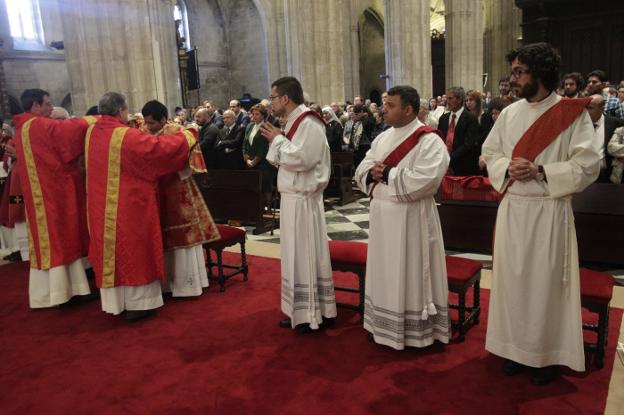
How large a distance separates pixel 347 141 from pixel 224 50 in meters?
14.6

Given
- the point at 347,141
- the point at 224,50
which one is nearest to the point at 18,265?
the point at 347,141

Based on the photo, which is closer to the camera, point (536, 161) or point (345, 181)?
point (536, 161)

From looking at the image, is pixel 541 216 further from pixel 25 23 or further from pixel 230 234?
pixel 25 23

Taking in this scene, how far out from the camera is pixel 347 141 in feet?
34.0

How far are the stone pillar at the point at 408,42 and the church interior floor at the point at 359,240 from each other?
283 inches

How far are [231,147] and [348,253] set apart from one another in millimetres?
4722

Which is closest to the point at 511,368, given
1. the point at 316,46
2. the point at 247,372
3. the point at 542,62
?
the point at 247,372

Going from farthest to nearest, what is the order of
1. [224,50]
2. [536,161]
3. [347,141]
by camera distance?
[224,50] < [347,141] < [536,161]

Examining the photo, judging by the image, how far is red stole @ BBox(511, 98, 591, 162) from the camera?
114 inches

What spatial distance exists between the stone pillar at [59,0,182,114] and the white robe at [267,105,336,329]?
27.0ft

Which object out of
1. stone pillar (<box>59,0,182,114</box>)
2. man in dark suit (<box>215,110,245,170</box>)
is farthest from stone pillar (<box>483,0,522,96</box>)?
man in dark suit (<box>215,110,245,170</box>)

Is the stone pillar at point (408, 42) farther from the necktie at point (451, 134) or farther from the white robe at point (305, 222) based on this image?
the white robe at point (305, 222)

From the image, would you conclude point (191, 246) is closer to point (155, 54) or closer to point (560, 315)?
point (560, 315)

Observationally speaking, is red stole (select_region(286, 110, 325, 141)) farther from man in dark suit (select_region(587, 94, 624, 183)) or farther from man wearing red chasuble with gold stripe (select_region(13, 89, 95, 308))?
man in dark suit (select_region(587, 94, 624, 183))
